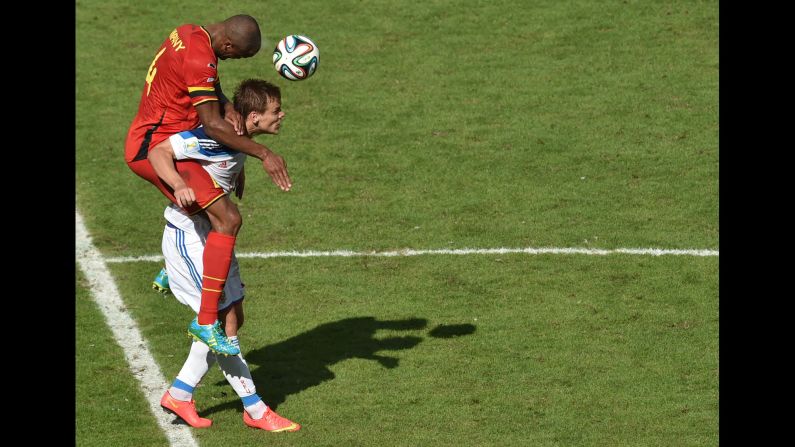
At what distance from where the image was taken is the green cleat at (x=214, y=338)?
8.46 meters

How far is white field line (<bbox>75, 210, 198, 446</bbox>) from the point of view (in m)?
8.85

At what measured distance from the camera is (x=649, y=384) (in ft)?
30.5

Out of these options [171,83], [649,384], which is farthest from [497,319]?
[171,83]

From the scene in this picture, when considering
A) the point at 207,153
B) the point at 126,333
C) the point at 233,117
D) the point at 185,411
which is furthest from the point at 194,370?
the point at 126,333

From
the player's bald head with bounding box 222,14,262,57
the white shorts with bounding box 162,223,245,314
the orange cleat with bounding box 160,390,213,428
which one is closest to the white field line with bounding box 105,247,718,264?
the white shorts with bounding box 162,223,245,314

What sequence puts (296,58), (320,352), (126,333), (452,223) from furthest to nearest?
(452,223) → (126,333) → (320,352) → (296,58)

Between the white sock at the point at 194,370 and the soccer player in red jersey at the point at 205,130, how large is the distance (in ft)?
0.98

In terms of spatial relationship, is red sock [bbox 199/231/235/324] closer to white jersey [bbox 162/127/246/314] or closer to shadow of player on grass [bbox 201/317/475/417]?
white jersey [bbox 162/127/246/314]

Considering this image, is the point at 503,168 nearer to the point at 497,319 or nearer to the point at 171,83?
the point at 497,319

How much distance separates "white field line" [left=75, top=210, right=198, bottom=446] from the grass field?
0.10 meters

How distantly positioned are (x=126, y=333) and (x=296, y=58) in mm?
2990

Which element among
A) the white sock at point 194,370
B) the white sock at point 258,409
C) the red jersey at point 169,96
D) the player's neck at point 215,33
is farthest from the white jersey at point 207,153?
the white sock at point 258,409

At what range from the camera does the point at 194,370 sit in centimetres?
888

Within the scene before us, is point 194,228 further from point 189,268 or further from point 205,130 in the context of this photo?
point 205,130
